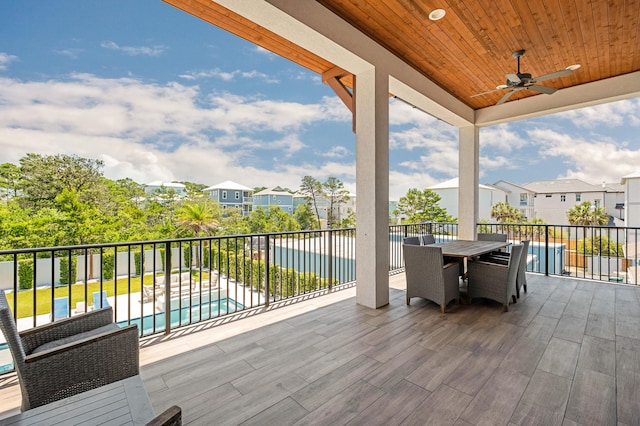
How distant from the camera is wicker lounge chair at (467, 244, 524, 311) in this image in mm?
3459

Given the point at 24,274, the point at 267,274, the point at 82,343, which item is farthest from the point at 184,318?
the point at 24,274

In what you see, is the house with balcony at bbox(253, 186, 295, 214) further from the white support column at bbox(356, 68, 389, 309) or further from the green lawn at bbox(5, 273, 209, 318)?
the white support column at bbox(356, 68, 389, 309)

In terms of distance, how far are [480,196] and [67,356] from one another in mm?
24588

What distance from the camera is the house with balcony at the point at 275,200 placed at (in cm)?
2630

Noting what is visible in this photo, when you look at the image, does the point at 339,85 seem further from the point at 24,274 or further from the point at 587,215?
the point at 587,215

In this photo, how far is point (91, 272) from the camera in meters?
13.5

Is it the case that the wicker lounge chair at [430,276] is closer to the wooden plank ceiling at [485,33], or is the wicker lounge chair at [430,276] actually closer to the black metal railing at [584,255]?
the black metal railing at [584,255]

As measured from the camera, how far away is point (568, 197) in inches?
832

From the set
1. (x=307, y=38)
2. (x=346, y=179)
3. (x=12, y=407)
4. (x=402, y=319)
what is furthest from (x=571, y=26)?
(x=346, y=179)

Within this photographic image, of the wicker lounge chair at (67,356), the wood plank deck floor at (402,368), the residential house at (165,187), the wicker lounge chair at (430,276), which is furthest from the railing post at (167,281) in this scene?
the residential house at (165,187)

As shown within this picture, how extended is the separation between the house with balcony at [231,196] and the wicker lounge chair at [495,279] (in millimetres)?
24107

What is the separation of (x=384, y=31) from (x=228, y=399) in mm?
3877

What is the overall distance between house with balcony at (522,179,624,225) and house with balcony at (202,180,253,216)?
77.0 feet

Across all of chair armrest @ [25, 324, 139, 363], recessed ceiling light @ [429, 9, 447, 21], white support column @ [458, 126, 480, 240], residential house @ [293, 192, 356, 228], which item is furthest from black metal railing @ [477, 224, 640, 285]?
residential house @ [293, 192, 356, 228]
